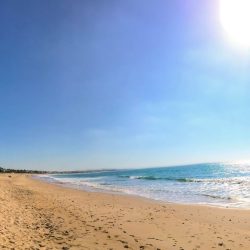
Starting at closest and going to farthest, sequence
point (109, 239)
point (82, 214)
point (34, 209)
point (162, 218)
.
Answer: point (109, 239)
point (162, 218)
point (82, 214)
point (34, 209)

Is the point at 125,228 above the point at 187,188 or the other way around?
above

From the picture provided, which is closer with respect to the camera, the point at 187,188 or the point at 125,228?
the point at 125,228

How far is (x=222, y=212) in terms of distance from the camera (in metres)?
18.3

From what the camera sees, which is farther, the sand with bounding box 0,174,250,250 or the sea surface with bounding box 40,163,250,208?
the sea surface with bounding box 40,163,250,208

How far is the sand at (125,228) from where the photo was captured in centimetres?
1124

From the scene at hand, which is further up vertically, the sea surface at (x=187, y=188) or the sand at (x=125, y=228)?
the sand at (x=125, y=228)

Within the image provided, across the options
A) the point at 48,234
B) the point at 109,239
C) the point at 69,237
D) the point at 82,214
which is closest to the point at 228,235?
the point at 109,239

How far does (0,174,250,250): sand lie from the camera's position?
36.9 ft

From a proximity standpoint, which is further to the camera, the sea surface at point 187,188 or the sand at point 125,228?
the sea surface at point 187,188

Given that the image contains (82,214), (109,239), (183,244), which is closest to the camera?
(183,244)

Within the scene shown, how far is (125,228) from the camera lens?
1402 cm

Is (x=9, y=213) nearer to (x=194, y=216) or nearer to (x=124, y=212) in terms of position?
(x=124, y=212)

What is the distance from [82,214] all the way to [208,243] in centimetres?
855

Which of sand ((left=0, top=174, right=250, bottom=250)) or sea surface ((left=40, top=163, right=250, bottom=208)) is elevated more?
sand ((left=0, top=174, right=250, bottom=250))
